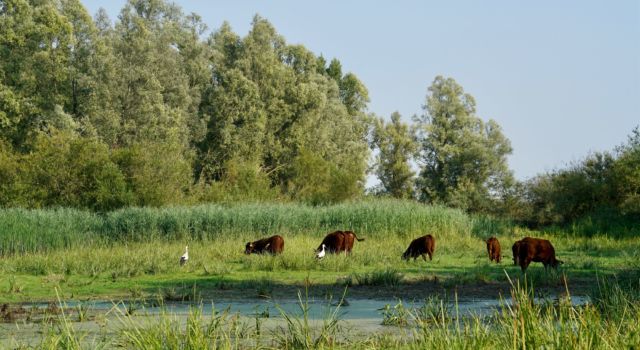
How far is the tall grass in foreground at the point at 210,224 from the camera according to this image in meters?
28.6

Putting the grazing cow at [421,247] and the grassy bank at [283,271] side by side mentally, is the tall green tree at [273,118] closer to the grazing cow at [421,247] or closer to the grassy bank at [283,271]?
the grassy bank at [283,271]

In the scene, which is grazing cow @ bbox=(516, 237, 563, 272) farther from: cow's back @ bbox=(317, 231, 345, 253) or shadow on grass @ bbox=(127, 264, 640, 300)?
cow's back @ bbox=(317, 231, 345, 253)

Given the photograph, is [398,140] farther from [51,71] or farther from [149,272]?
[149,272]

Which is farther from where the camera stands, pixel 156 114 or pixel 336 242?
pixel 156 114

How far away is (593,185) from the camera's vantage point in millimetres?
38562

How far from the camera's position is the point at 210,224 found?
29.4 meters

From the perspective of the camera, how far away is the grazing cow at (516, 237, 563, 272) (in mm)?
17536

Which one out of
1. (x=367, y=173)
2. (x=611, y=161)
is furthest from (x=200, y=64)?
(x=611, y=161)

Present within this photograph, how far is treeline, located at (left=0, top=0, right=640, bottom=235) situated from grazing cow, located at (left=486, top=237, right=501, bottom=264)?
48.5 feet

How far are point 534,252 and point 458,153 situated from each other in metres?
46.5

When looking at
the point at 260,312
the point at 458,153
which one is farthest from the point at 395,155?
the point at 260,312

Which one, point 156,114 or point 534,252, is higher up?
point 156,114

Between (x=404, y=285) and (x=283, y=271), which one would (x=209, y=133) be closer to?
(x=283, y=271)

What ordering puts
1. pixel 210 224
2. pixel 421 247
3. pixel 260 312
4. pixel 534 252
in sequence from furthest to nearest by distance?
pixel 210 224 < pixel 421 247 < pixel 534 252 < pixel 260 312
